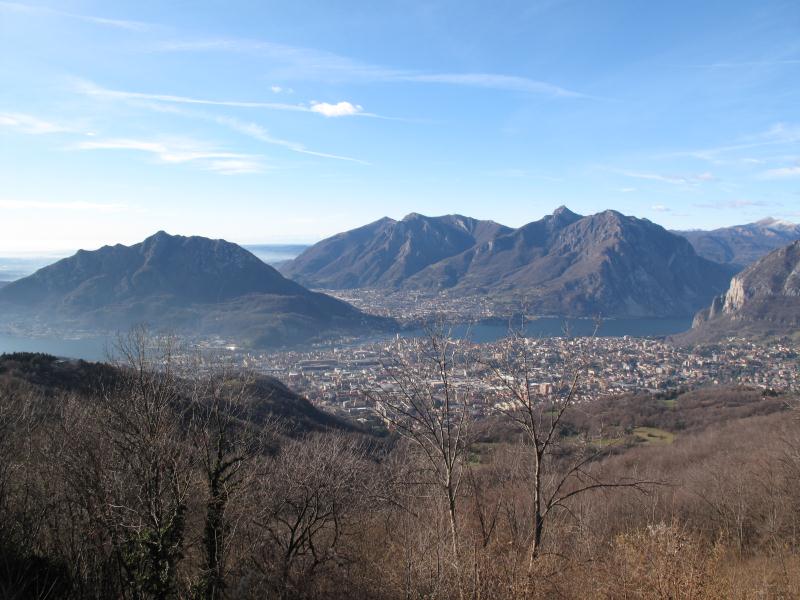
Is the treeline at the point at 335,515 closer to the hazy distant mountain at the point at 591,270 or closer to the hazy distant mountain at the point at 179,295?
the hazy distant mountain at the point at 179,295

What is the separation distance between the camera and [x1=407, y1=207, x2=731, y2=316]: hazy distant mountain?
124250 millimetres

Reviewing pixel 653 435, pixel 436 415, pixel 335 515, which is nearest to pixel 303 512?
pixel 335 515

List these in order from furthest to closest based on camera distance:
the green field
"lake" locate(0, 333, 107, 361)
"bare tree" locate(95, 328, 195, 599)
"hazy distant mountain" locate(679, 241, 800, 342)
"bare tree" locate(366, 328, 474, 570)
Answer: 1. "hazy distant mountain" locate(679, 241, 800, 342)
2. "lake" locate(0, 333, 107, 361)
3. the green field
4. "bare tree" locate(95, 328, 195, 599)
5. "bare tree" locate(366, 328, 474, 570)

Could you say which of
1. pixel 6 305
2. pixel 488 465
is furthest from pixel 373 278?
pixel 488 465

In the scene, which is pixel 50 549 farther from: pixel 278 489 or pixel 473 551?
pixel 473 551

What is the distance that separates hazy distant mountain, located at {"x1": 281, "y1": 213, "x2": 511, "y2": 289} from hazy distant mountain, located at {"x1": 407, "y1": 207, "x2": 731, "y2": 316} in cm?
961

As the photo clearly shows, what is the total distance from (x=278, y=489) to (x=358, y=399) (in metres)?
25.9

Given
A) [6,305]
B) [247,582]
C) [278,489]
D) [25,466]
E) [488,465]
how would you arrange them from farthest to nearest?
[6,305] < [488,465] < [278,489] < [25,466] < [247,582]

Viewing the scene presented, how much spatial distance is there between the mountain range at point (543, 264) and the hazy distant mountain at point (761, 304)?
84.8 feet

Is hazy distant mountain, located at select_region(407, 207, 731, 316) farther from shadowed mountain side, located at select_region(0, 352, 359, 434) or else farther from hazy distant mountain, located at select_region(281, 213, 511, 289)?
shadowed mountain side, located at select_region(0, 352, 359, 434)

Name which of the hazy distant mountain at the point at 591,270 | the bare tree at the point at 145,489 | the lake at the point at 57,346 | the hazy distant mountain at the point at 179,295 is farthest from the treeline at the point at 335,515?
the hazy distant mountain at the point at 591,270

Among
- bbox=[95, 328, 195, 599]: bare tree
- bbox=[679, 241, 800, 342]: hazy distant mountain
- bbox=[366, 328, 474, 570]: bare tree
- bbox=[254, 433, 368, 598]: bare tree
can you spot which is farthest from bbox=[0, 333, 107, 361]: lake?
bbox=[679, 241, 800, 342]: hazy distant mountain

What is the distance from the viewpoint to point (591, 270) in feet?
444

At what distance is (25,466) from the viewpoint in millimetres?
8922
